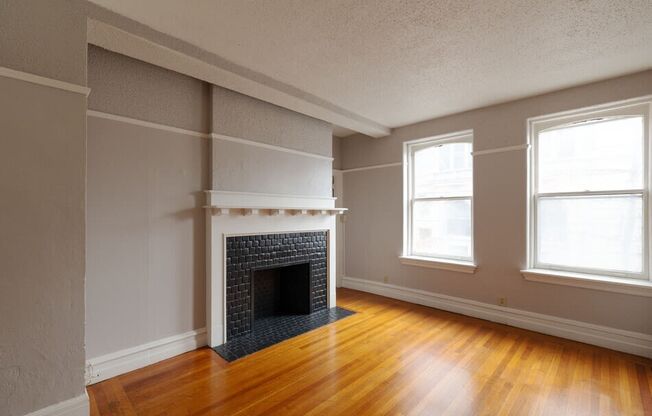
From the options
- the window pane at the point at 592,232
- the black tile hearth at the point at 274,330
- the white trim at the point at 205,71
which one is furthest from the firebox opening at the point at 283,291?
the window pane at the point at 592,232

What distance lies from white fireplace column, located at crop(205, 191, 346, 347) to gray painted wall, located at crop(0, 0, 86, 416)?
111 centimetres

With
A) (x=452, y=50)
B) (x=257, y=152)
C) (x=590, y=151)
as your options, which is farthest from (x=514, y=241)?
(x=257, y=152)

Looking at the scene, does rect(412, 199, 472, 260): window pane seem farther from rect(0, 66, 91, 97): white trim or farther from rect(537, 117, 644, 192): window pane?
rect(0, 66, 91, 97): white trim

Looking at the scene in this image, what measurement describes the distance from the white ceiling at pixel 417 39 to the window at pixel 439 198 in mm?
1055

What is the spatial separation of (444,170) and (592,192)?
1.61 m

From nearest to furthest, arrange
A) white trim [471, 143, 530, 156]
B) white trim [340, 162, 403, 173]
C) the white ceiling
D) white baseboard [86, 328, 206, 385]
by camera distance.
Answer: the white ceiling
white baseboard [86, 328, 206, 385]
white trim [471, 143, 530, 156]
white trim [340, 162, 403, 173]

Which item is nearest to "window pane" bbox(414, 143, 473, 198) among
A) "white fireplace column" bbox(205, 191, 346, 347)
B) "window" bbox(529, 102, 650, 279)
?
"window" bbox(529, 102, 650, 279)

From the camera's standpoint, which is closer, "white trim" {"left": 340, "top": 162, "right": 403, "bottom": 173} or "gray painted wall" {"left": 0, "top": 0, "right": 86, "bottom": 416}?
"gray painted wall" {"left": 0, "top": 0, "right": 86, "bottom": 416}

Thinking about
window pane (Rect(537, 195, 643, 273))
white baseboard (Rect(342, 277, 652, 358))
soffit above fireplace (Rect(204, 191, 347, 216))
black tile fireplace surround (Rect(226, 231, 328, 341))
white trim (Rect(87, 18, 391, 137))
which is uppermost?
white trim (Rect(87, 18, 391, 137))

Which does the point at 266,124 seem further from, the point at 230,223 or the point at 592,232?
the point at 592,232

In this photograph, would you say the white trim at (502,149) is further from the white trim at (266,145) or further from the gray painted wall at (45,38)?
the gray painted wall at (45,38)

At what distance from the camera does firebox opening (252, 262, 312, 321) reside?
3732 mm

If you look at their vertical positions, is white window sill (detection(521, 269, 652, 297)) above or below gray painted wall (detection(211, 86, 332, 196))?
below

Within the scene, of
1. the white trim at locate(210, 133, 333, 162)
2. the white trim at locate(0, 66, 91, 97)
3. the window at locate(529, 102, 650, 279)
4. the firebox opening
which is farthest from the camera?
the firebox opening
